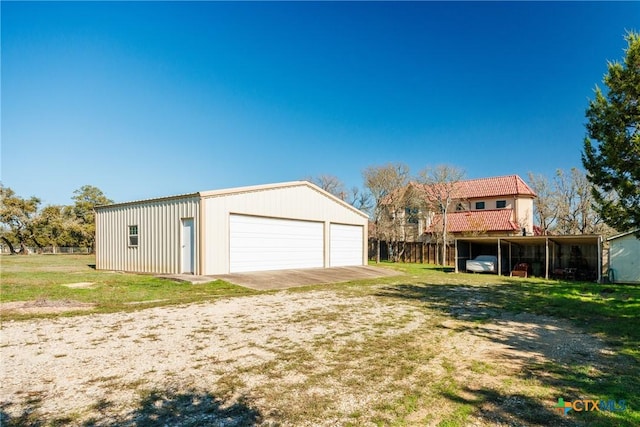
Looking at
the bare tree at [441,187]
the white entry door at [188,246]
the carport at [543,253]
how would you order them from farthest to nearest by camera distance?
the bare tree at [441,187], the carport at [543,253], the white entry door at [188,246]

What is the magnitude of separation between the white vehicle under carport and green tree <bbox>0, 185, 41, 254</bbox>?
41979 millimetres

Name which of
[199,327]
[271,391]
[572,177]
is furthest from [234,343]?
[572,177]

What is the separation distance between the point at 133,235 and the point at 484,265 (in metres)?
18.2

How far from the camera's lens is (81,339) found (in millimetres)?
5590

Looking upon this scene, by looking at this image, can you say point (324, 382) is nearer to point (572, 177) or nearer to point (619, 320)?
point (619, 320)

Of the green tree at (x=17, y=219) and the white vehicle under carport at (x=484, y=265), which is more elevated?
the green tree at (x=17, y=219)

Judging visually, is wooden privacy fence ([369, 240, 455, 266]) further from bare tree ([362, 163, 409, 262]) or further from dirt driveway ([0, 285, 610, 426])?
dirt driveway ([0, 285, 610, 426])

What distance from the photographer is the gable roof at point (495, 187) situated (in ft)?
101

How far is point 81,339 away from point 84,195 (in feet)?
149

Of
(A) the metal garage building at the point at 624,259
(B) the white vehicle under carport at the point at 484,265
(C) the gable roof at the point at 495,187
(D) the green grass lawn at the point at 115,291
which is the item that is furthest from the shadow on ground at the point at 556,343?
(C) the gable roof at the point at 495,187

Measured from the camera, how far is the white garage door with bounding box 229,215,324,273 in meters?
15.0

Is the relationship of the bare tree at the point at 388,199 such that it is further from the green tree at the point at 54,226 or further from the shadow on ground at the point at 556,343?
the green tree at the point at 54,226

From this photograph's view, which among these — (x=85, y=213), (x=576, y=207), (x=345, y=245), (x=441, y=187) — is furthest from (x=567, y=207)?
(x=85, y=213)

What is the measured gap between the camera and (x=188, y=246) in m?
14.0
